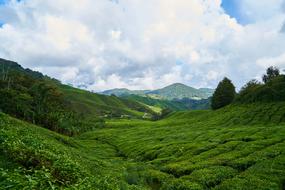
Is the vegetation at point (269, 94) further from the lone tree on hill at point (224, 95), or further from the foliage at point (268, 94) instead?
the lone tree on hill at point (224, 95)

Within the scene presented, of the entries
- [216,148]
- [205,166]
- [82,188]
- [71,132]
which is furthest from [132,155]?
[71,132]

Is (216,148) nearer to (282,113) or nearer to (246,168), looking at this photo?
(246,168)

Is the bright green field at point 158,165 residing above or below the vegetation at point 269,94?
below

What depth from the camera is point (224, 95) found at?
486ft

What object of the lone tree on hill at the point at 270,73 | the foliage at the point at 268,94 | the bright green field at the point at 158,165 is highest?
the lone tree on hill at the point at 270,73

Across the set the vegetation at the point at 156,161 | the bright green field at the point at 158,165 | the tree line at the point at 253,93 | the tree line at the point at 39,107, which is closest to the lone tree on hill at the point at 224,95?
the tree line at the point at 253,93

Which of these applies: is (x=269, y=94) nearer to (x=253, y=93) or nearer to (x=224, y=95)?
(x=253, y=93)

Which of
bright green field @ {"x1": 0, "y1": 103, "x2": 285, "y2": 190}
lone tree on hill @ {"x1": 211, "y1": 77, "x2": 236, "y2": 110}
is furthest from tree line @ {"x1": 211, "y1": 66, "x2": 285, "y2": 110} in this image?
bright green field @ {"x1": 0, "y1": 103, "x2": 285, "y2": 190}

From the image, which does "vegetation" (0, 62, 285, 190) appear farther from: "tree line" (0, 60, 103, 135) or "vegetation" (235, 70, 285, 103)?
"vegetation" (235, 70, 285, 103)

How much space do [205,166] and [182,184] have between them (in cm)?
782

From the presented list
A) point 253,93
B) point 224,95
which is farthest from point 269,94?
point 224,95

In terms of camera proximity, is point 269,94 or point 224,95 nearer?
point 269,94

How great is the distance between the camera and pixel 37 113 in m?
115

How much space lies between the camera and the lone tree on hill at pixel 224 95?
148 m
